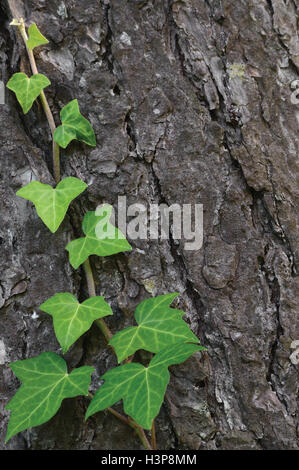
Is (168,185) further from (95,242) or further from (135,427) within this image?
(135,427)

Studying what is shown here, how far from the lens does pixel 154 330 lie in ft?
2.88

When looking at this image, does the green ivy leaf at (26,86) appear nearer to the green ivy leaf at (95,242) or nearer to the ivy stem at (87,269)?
the ivy stem at (87,269)

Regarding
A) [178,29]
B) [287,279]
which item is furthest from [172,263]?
[178,29]

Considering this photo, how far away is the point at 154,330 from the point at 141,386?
0.12 meters

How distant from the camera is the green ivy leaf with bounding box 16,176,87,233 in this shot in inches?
34.8

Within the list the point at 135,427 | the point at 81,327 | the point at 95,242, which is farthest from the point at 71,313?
the point at 135,427

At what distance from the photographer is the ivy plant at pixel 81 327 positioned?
32.4 inches

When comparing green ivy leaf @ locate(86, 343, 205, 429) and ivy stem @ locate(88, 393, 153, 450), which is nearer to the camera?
green ivy leaf @ locate(86, 343, 205, 429)

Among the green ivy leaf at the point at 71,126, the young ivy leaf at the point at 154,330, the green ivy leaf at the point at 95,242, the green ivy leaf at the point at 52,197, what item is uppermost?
the green ivy leaf at the point at 71,126

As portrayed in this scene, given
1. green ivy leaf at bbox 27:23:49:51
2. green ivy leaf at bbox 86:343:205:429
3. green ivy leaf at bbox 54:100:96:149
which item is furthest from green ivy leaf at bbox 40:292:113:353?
green ivy leaf at bbox 27:23:49:51

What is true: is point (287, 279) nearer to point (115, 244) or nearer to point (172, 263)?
point (172, 263)

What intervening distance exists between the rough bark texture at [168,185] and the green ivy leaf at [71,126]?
0.04 m

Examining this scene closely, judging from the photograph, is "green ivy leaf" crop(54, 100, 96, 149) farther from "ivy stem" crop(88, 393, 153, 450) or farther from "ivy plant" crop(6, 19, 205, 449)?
"ivy stem" crop(88, 393, 153, 450)

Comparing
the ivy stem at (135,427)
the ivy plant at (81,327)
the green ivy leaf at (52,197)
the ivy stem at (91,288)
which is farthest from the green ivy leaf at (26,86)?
the ivy stem at (135,427)
